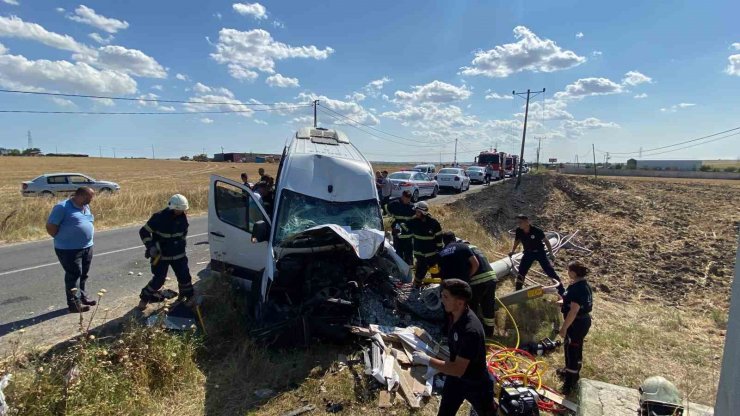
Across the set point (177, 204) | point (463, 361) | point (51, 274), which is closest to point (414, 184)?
point (51, 274)

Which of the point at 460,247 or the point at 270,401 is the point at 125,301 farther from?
the point at 460,247

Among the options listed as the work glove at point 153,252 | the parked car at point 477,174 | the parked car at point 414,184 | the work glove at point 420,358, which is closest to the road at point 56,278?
the work glove at point 153,252

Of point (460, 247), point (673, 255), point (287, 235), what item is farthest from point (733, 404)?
point (673, 255)

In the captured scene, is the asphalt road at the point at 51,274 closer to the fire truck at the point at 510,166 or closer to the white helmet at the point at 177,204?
the white helmet at the point at 177,204

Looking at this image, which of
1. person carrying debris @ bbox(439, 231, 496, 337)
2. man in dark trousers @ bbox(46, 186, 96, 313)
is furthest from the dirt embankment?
man in dark trousers @ bbox(46, 186, 96, 313)

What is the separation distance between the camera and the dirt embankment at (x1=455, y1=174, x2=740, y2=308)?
359 inches

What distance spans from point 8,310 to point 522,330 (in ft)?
25.1

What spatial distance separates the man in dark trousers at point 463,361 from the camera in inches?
116

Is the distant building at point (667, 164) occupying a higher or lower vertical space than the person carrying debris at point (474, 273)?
higher

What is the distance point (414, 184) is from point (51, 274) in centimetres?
1442

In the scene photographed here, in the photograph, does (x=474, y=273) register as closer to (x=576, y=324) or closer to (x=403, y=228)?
(x=576, y=324)

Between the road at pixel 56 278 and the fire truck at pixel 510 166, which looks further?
the fire truck at pixel 510 166

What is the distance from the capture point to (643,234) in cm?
1380

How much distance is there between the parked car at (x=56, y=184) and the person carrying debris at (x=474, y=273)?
65.0ft
